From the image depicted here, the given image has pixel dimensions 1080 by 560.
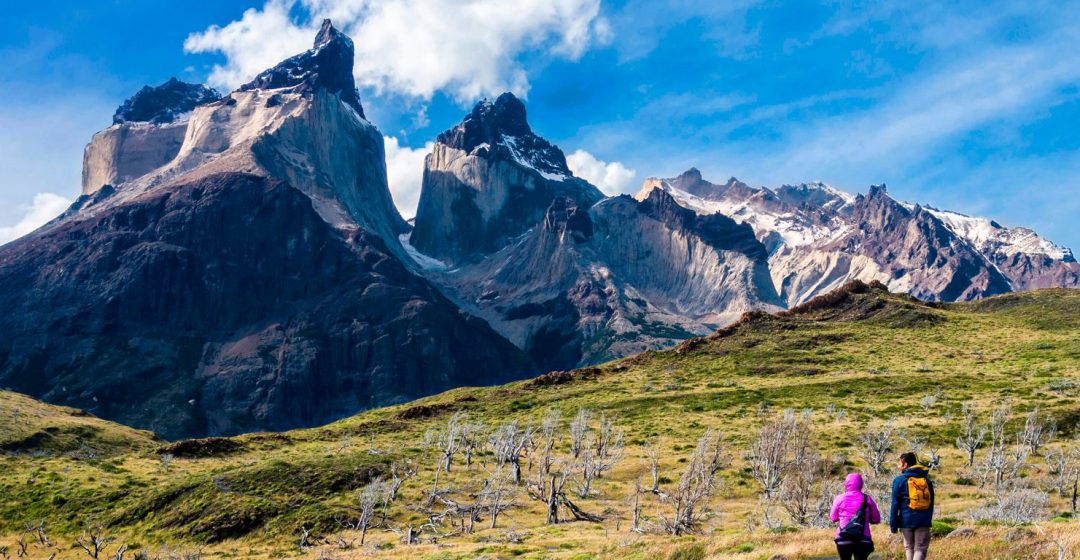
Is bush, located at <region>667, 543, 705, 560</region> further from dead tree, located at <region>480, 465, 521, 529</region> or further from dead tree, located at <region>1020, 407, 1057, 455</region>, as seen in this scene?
dead tree, located at <region>1020, 407, 1057, 455</region>

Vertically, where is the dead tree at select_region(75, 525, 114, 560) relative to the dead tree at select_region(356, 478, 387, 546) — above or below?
below

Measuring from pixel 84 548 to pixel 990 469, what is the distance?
6207 cm

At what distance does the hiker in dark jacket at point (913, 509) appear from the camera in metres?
23.5

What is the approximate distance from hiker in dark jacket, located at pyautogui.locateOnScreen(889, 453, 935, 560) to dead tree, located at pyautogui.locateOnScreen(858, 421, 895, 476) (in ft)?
130

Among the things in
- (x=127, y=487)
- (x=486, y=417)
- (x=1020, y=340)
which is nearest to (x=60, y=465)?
(x=127, y=487)

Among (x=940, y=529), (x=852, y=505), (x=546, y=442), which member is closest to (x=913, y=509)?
(x=852, y=505)

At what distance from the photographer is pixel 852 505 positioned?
23.2m

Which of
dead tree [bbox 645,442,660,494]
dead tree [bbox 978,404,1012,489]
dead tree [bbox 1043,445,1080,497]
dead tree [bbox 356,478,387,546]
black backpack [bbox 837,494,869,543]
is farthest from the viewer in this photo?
dead tree [bbox 645,442,660,494]

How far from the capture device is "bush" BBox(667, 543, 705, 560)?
3105 cm

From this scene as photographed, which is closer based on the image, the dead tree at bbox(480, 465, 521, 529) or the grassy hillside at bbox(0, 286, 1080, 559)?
the grassy hillside at bbox(0, 286, 1080, 559)

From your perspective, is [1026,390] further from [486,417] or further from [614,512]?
[486,417]

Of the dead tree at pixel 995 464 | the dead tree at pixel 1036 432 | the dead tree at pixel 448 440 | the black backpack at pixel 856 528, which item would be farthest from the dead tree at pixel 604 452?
the black backpack at pixel 856 528

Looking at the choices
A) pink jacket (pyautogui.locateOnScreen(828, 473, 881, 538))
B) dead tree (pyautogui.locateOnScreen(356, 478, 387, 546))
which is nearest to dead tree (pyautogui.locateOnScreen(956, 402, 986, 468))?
dead tree (pyautogui.locateOnScreen(356, 478, 387, 546))

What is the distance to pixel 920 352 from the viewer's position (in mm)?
117750
